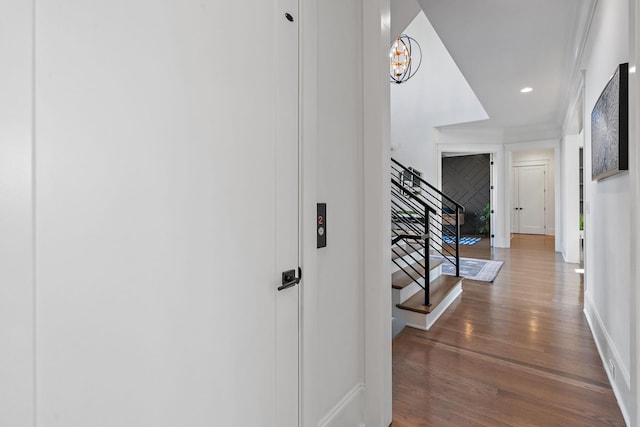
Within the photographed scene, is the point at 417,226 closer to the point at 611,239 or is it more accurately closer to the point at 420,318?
the point at 420,318

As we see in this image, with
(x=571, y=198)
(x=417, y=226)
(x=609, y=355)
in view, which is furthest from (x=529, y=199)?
(x=609, y=355)

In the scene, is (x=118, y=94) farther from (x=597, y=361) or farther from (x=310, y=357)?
(x=597, y=361)

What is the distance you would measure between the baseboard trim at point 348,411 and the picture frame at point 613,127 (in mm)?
1819

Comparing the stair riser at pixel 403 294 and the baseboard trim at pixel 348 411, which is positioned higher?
the stair riser at pixel 403 294

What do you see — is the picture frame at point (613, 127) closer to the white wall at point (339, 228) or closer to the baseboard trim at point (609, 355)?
the baseboard trim at point (609, 355)

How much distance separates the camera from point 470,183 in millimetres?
10062

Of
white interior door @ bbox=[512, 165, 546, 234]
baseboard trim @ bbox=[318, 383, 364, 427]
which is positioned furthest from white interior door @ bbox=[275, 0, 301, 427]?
white interior door @ bbox=[512, 165, 546, 234]

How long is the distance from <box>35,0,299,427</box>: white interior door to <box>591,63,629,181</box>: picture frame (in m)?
1.82

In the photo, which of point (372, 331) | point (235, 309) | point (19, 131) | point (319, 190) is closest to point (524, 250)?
point (372, 331)

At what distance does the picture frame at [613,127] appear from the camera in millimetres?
1669

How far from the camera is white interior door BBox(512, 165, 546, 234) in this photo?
9281 millimetres

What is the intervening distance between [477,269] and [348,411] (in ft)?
14.0

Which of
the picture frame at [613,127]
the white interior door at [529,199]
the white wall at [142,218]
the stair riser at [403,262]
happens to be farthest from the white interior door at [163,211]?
the white interior door at [529,199]

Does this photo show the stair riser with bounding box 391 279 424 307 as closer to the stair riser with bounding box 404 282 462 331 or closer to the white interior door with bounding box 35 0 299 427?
the stair riser with bounding box 404 282 462 331
